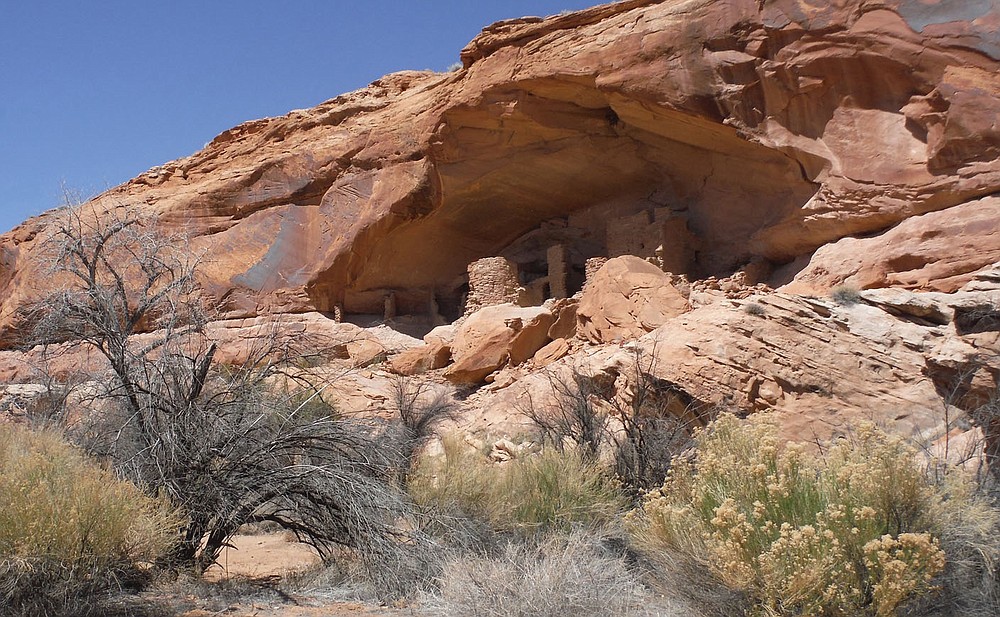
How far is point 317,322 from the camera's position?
731 inches

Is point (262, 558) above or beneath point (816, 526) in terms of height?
beneath

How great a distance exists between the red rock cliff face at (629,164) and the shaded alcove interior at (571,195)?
52 millimetres

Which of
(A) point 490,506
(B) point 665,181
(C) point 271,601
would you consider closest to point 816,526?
(A) point 490,506

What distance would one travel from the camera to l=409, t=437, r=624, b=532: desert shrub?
7480 mm

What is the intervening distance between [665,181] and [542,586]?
13.9 meters

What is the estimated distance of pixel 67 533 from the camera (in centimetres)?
521

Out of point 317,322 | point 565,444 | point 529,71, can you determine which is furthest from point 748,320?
point 317,322

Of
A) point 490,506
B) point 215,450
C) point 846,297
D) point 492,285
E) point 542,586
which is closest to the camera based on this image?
point 542,586

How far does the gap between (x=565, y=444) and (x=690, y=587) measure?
4247mm

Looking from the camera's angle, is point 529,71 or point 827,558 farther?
point 529,71

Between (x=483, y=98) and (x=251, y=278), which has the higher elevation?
(x=483, y=98)

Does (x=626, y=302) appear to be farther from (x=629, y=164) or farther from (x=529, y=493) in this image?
(x=529, y=493)

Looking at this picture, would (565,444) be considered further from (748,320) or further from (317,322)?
(317,322)

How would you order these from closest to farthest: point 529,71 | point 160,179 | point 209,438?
point 209,438
point 529,71
point 160,179
